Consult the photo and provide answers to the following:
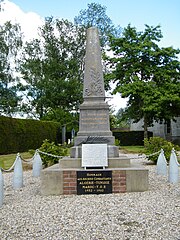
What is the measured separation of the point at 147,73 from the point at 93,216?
1874 centimetres

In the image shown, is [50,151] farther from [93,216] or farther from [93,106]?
[93,216]

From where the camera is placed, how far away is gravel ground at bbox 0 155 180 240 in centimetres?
320

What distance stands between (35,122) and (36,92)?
24.1 feet

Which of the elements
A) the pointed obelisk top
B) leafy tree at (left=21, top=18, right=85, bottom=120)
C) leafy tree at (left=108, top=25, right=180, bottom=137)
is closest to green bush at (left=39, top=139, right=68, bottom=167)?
the pointed obelisk top

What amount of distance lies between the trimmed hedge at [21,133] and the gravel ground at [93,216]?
1116cm

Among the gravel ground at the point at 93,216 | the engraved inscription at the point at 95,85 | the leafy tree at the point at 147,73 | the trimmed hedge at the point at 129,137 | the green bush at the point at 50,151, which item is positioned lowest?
the gravel ground at the point at 93,216

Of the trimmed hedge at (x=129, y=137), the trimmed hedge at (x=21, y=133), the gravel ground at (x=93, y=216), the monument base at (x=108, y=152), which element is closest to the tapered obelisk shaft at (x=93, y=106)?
the monument base at (x=108, y=152)

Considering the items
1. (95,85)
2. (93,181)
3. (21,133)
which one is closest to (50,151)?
(95,85)

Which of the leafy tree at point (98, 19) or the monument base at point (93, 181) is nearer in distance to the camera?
the monument base at point (93, 181)

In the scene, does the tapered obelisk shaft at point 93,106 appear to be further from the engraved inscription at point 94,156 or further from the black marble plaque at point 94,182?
the black marble plaque at point 94,182

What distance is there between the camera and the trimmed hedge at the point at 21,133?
53.5ft

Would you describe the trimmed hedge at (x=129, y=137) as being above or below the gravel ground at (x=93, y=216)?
above

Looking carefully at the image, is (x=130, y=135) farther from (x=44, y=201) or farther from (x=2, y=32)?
(x=44, y=201)

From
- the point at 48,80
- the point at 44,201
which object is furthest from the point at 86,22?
the point at 44,201
